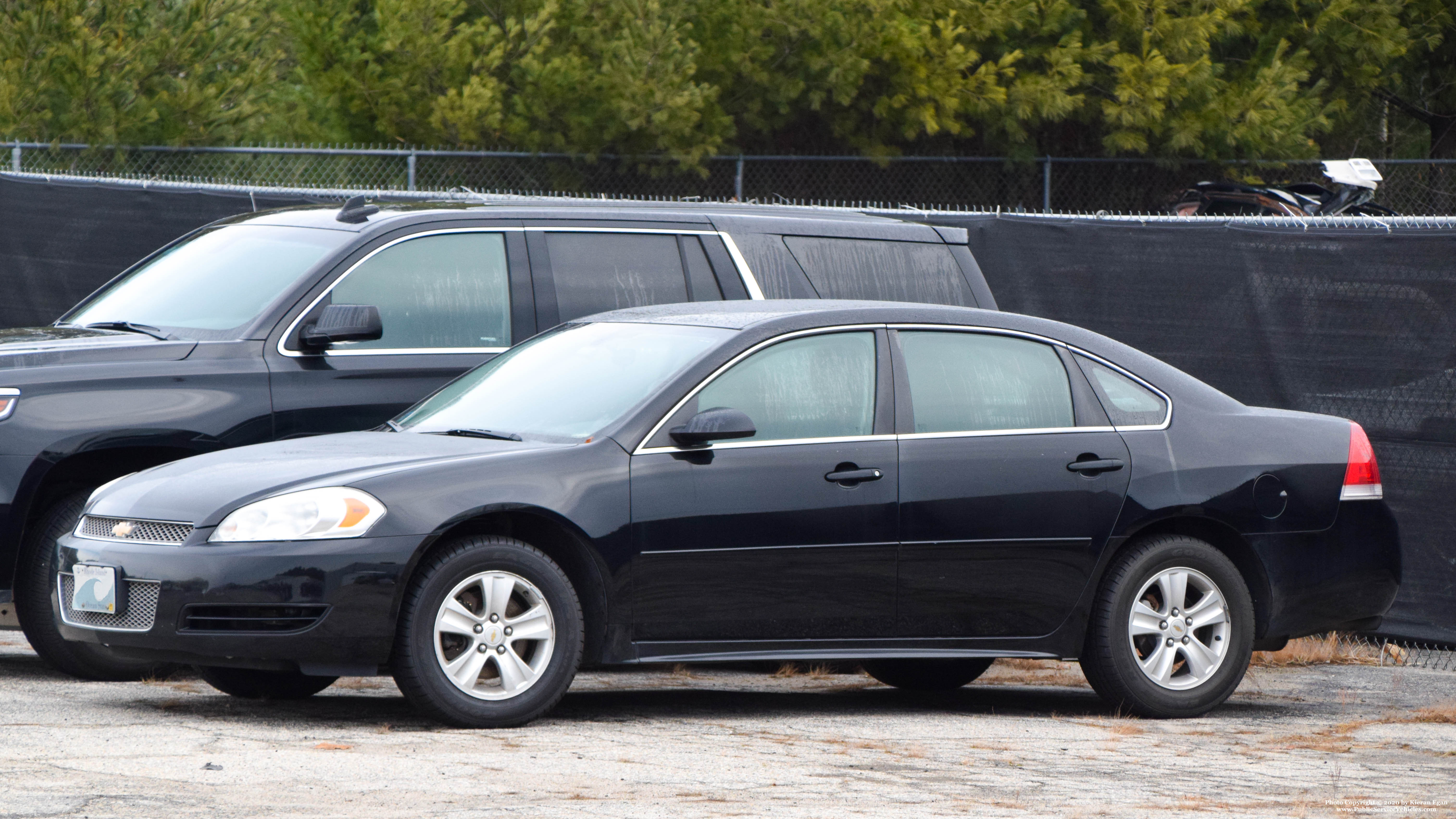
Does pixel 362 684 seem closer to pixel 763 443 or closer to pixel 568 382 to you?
pixel 568 382

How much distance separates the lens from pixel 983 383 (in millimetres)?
7727

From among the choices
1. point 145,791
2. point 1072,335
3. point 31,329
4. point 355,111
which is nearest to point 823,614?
point 1072,335

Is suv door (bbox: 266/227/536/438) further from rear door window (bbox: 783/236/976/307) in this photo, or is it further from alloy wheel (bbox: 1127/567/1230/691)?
alloy wheel (bbox: 1127/567/1230/691)

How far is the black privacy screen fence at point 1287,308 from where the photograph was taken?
9352 millimetres

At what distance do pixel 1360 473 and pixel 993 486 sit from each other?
1629 millimetres

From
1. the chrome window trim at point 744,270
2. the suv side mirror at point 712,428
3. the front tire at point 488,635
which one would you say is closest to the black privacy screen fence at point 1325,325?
the chrome window trim at point 744,270

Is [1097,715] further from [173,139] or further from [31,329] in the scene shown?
[173,139]

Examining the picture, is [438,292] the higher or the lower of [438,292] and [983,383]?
the higher

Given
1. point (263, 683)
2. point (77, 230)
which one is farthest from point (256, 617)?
point (77, 230)

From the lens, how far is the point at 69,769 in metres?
5.77

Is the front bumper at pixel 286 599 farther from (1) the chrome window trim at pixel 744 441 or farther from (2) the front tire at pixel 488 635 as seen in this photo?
(1) the chrome window trim at pixel 744 441

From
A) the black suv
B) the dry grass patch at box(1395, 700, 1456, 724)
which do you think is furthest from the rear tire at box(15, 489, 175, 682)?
the dry grass patch at box(1395, 700, 1456, 724)

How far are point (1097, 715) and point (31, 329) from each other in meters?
4.69

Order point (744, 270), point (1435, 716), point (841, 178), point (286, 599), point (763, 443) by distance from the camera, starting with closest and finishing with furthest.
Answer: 1. point (286, 599)
2. point (763, 443)
3. point (1435, 716)
4. point (744, 270)
5. point (841, 178)
